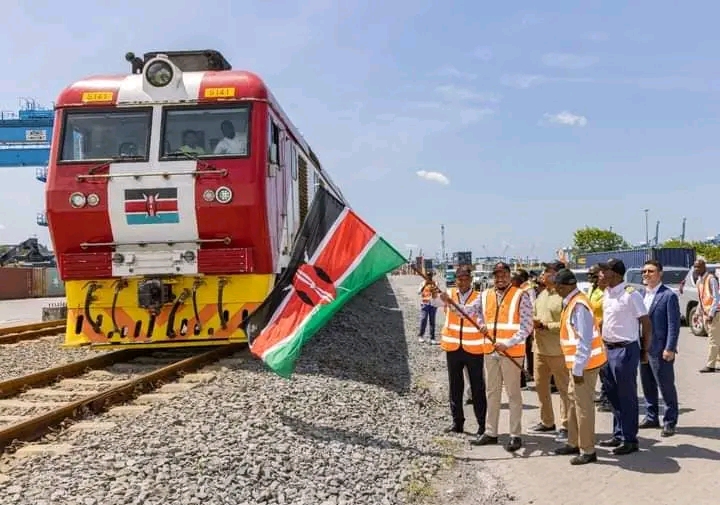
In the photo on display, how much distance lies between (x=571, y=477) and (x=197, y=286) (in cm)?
553

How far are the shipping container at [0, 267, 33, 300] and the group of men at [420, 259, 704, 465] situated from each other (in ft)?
122

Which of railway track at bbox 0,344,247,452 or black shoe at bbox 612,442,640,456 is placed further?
black shoe at bbox 612,442,640,456

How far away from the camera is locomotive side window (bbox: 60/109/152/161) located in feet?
31.0

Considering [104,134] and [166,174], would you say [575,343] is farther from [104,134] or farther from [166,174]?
[104,134]

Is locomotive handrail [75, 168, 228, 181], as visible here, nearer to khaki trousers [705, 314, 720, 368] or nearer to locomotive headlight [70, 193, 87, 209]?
locomotive headlight [70, 193, 87, 209]

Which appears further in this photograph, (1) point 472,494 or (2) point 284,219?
(2) point 284,219

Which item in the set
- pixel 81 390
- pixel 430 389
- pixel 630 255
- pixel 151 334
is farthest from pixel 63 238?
pixel 630 255

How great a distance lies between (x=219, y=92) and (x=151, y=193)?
1.64m

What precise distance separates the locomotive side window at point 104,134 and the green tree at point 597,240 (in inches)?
3075

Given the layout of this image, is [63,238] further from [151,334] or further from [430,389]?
[430,389]

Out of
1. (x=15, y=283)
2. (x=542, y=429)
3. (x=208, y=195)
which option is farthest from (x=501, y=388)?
(x=15, y=283)

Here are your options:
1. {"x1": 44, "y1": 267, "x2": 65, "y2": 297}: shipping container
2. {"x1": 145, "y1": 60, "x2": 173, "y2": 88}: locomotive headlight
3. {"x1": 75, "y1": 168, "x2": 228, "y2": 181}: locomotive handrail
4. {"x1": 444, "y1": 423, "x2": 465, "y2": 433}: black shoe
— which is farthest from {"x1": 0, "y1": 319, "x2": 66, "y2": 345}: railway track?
{"x1": 44, "y1": 267, "x2": 65, "y2": 297}: shipping container

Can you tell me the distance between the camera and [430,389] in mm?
10336

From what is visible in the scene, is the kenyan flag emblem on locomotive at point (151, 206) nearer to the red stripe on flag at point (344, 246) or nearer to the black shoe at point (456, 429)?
the red stripe on flag at point (344, 246)
